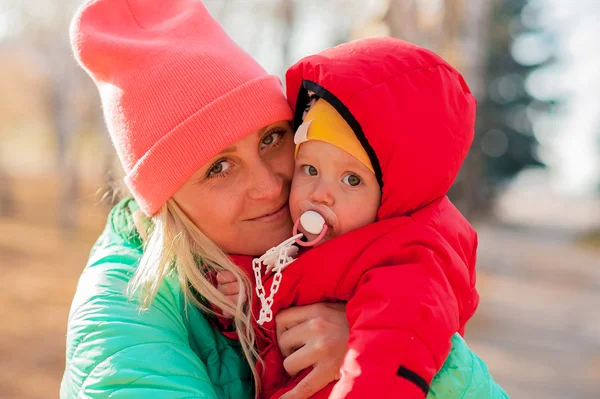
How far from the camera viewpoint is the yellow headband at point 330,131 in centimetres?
177

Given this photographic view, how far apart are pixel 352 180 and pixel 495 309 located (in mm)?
8184

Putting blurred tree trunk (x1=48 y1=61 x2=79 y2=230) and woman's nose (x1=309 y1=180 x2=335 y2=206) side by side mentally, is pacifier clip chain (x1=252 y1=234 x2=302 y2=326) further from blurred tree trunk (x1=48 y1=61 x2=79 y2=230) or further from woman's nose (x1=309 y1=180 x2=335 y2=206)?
blurred tree trunk (x1=48 y1=61 x2=79 y2=230)

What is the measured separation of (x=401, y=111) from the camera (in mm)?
1732

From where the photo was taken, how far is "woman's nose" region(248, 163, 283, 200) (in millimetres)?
1941

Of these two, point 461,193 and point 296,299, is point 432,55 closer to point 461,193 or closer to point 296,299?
point 296,299

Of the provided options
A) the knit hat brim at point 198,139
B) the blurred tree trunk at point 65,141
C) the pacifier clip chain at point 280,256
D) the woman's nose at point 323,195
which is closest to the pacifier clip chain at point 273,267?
the pacifier clip chain at point 280,256

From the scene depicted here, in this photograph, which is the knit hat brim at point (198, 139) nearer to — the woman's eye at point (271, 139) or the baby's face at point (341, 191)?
the woman's eye at point (271, 139)

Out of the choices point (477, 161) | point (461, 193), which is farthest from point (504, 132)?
point (461, 193)

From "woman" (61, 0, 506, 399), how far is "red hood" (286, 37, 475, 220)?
32 centimetres

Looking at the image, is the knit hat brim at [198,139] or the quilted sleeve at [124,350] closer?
the quilted sleeve at [124,350]

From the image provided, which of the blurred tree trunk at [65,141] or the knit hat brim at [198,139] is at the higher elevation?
the knit hat brim at [198,139]

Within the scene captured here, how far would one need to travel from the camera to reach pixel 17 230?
13781mm

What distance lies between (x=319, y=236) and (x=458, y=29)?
7.10 metres

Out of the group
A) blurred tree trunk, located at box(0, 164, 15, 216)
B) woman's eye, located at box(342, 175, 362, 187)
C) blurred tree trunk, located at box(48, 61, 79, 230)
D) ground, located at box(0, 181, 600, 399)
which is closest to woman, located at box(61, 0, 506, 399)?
woman's eye, located at box(342, 175, 362, 187)
